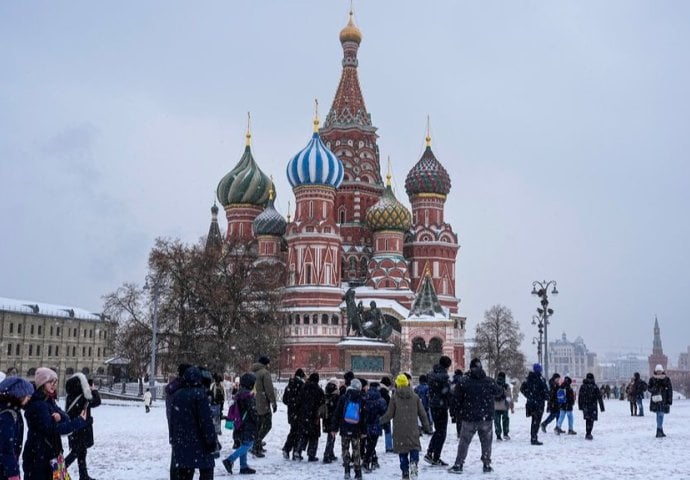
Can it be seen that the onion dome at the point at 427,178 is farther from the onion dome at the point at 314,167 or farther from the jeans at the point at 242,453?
the jeans at the point at 242,453

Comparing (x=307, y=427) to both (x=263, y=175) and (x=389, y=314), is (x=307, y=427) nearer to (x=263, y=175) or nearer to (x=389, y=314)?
(x=389, y=314)

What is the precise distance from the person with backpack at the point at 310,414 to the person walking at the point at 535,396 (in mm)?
5017

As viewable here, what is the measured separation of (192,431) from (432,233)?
57.4 metres

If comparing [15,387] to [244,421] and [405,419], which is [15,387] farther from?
[405,419]

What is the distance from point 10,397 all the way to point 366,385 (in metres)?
7.49

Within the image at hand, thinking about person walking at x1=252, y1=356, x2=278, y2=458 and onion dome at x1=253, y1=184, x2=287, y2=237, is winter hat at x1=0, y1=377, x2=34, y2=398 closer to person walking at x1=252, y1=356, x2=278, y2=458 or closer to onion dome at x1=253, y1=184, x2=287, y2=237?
person walking at x1=252, y1=356, x2=278, y2=458

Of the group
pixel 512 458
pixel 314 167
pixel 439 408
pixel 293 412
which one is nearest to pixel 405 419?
pixel 439 408

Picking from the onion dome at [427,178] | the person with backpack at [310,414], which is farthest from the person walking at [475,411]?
the onion dome at [427,178]

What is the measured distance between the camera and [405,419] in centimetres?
1067

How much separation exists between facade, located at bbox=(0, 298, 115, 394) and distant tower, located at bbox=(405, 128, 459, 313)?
27210 millimetres

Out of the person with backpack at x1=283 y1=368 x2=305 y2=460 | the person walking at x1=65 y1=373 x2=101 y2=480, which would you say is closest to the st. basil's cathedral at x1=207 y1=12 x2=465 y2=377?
the person with backpack at x1=283 y1=368 x2=305 y2=460

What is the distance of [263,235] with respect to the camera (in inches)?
2454

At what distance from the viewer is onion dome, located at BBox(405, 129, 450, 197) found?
65125 mm

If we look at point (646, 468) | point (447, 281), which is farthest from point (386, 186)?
point (646, 468)
